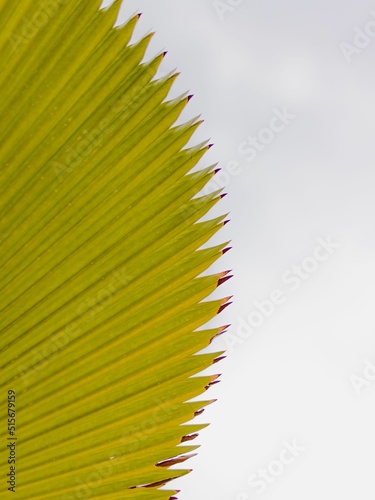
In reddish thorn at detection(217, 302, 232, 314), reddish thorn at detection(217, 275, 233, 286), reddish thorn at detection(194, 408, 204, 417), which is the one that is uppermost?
reddish thorn at detection(217, 275, 233, 286)

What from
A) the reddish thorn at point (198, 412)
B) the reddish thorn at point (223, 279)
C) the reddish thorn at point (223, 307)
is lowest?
the reddish thorn at point (198, 412)

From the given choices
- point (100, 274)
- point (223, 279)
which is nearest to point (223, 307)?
point (223, 279)

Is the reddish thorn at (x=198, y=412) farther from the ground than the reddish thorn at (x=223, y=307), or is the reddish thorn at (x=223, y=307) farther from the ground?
the reddish thorn at (x=223, y=307)

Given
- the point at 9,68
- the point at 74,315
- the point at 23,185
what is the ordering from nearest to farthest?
the point at 9,68
the point at 23,185
the point at 74,315

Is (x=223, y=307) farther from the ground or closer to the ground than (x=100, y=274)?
closer to the ground

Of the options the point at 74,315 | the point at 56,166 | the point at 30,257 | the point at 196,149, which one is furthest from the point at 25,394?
the point at 196,149

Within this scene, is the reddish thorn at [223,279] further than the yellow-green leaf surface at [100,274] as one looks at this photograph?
Yes

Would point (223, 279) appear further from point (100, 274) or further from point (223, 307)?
point (100, 274)

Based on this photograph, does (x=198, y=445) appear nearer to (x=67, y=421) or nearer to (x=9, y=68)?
(x=67, y=421)
